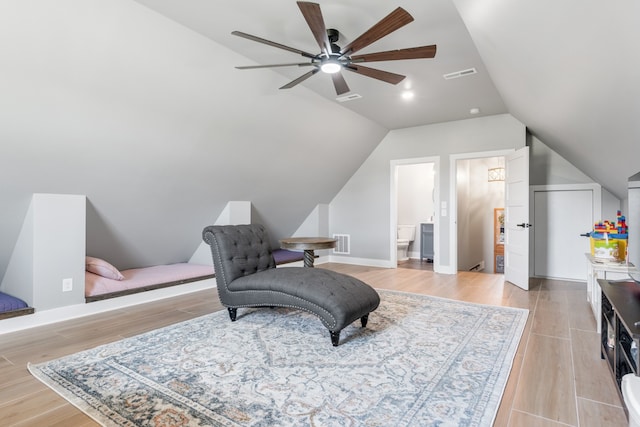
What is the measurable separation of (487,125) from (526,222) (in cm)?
178

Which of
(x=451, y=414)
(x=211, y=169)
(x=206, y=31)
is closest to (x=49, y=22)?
(x=206, y=31)

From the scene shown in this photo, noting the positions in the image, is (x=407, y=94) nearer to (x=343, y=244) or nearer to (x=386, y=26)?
(x=386, y=26)

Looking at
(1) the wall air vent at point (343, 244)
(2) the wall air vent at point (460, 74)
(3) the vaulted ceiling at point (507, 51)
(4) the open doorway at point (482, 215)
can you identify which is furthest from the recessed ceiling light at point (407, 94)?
(1) the wall air vent at point (343, 244)

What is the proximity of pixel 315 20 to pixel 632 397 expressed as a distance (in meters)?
2.37

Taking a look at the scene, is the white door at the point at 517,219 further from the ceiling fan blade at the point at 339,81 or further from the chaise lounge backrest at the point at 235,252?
the chaise lounge backrest at the point at 235,252

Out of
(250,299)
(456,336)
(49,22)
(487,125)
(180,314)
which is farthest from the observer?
(487,125)

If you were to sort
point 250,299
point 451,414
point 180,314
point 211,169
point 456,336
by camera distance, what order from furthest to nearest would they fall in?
1. point 211,169
2. point 180,314
3. point 250,299
4. point 456,336
5. point 451,414

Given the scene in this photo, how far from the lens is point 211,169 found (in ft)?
14.7

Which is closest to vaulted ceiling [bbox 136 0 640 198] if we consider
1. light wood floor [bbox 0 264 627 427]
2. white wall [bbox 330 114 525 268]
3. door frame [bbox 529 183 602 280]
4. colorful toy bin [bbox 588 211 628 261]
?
colorful toy bin [bbox 588 211 628 261]

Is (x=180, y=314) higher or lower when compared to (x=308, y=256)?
lower

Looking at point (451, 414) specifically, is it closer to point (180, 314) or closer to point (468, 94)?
point (180, 314)

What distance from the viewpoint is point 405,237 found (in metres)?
8.23

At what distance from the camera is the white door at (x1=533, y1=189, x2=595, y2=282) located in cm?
522

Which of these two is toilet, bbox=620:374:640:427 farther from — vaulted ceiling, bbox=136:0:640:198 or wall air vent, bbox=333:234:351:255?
wall air vent, bbox=333:234:351:255
